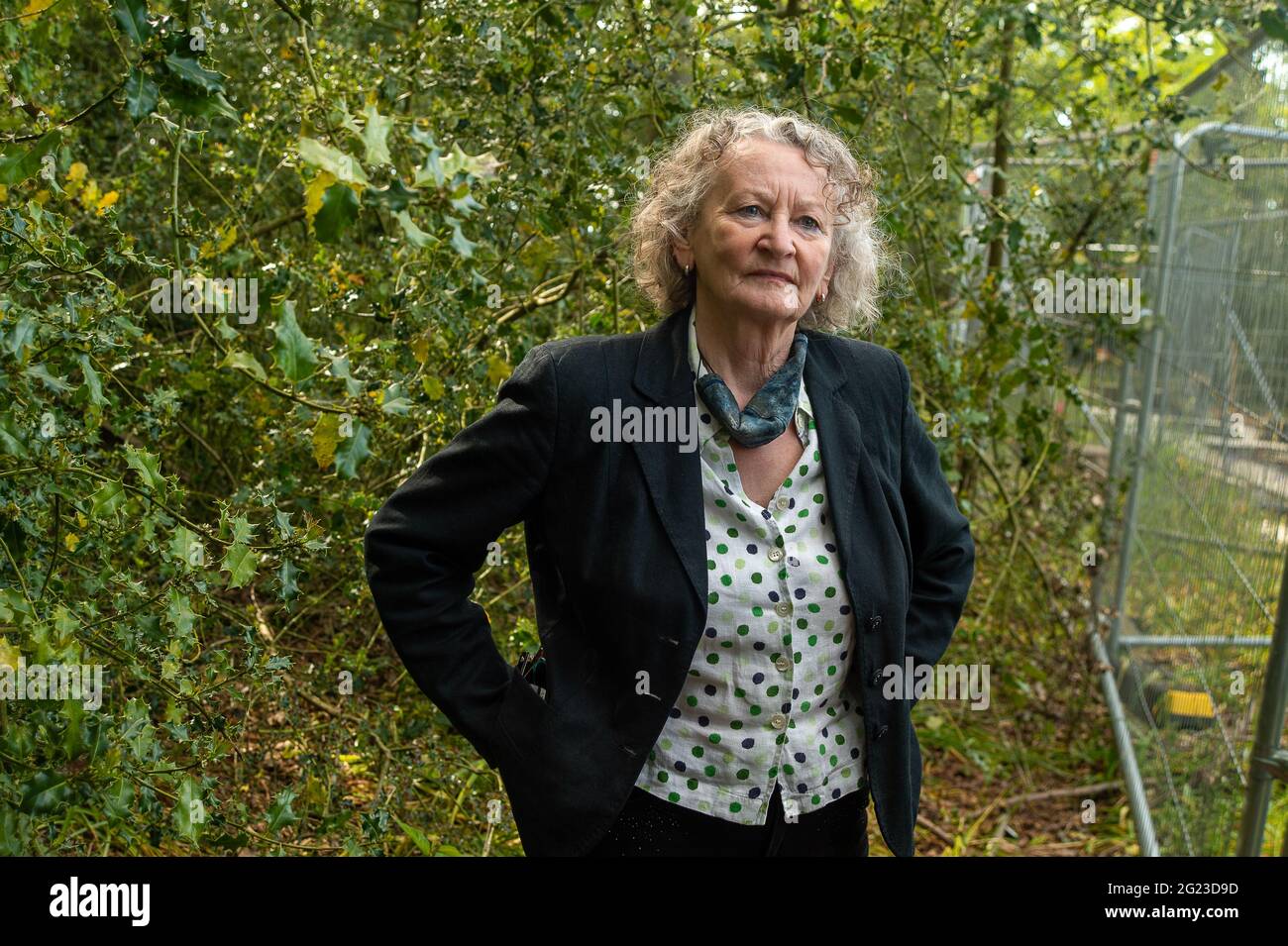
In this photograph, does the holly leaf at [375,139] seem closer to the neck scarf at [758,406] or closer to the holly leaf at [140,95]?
the holly leaf at [140,95]

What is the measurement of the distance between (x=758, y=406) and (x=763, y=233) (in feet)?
0.95

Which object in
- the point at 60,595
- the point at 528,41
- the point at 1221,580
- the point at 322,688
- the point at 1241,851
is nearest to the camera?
the point at 60,595

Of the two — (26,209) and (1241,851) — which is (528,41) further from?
(1241,851)

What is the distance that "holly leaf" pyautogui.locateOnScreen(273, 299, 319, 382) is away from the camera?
5.93ft

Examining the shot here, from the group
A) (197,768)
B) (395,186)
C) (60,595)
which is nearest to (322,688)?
(197,768)

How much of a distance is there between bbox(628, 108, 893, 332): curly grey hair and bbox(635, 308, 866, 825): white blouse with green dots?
0.39 m

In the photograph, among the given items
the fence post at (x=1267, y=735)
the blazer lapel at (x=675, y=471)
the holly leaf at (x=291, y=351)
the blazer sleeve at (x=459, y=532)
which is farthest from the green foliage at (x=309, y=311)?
the fence post at (x=1267, y=735)

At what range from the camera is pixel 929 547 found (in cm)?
246

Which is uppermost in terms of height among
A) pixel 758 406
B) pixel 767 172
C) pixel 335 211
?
pixel 767 172

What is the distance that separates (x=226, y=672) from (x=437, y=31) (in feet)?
6.19

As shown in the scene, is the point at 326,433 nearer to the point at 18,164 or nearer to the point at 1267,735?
the point at 18,164

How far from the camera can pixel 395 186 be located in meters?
1.63

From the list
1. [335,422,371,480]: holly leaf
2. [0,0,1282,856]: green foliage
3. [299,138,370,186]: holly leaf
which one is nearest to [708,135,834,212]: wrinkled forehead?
[0,0,1282,856]: green foliage

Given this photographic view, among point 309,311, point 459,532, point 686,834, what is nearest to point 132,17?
point 459,532
